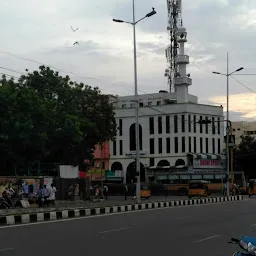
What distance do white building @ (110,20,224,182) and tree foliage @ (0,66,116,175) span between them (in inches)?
1004

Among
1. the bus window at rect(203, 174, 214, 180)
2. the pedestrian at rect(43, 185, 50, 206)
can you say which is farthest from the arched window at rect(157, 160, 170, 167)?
the pedestrian at rect(43, 185, 50, 206)

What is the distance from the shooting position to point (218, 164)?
76.9 m

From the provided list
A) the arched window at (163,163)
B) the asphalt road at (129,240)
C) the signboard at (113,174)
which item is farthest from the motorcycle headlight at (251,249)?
the signboard at (113,174)

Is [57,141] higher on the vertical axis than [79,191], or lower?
higher

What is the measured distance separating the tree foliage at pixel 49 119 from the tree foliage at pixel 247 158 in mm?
34112

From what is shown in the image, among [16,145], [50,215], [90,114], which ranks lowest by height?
[50,215]

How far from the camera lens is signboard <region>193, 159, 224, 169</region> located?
72938mm

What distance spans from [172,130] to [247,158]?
1256cm

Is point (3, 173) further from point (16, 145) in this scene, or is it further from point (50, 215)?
point (50, 215)

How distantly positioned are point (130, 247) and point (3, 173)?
92.8 ft

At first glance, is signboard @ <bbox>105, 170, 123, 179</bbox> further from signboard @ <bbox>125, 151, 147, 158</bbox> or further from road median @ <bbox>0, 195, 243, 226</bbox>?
road median @ <bbox>0, 195, 243, 226</bbox>

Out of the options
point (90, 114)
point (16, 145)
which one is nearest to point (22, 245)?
point (16, 145)

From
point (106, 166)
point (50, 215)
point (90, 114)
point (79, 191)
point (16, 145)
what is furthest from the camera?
point (106, 166)

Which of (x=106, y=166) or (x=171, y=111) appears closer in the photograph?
(x=171, y=111)
